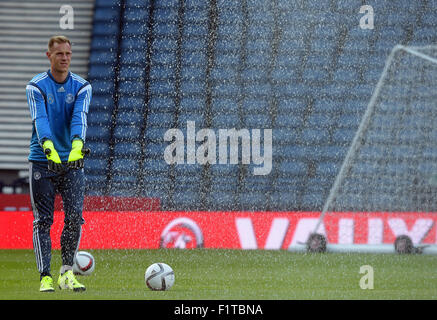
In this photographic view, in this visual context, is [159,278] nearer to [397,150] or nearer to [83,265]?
[83,265]

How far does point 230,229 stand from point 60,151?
5.77 metres

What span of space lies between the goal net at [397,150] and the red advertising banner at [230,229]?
208cm

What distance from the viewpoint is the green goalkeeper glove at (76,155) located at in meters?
5.80

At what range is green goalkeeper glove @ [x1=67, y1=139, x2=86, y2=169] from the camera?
5805 mm

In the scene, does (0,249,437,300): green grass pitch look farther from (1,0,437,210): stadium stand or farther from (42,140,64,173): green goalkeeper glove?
(1,0,437,210): stadium stand

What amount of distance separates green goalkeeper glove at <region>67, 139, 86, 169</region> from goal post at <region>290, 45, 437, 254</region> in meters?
Result: 8.12

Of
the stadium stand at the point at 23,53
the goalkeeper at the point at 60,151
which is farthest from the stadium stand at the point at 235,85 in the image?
the goalkeeper at the point at 60,151

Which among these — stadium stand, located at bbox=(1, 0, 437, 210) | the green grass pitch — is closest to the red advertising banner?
the green grass pitch

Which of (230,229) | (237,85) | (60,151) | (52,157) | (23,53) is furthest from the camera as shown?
(23,53)

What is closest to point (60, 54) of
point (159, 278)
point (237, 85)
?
point (159, 278)

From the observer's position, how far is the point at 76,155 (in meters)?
5.80

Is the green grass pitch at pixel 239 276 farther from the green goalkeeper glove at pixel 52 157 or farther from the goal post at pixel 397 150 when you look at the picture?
the goal post at pixel 397 150

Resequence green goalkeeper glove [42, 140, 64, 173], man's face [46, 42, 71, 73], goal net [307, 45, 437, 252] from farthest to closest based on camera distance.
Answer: goal net [307, 45, 437, 252] → man's face [46, 42, 71, 73] → green goalkeeper glove [42, 140, 64, 173]
